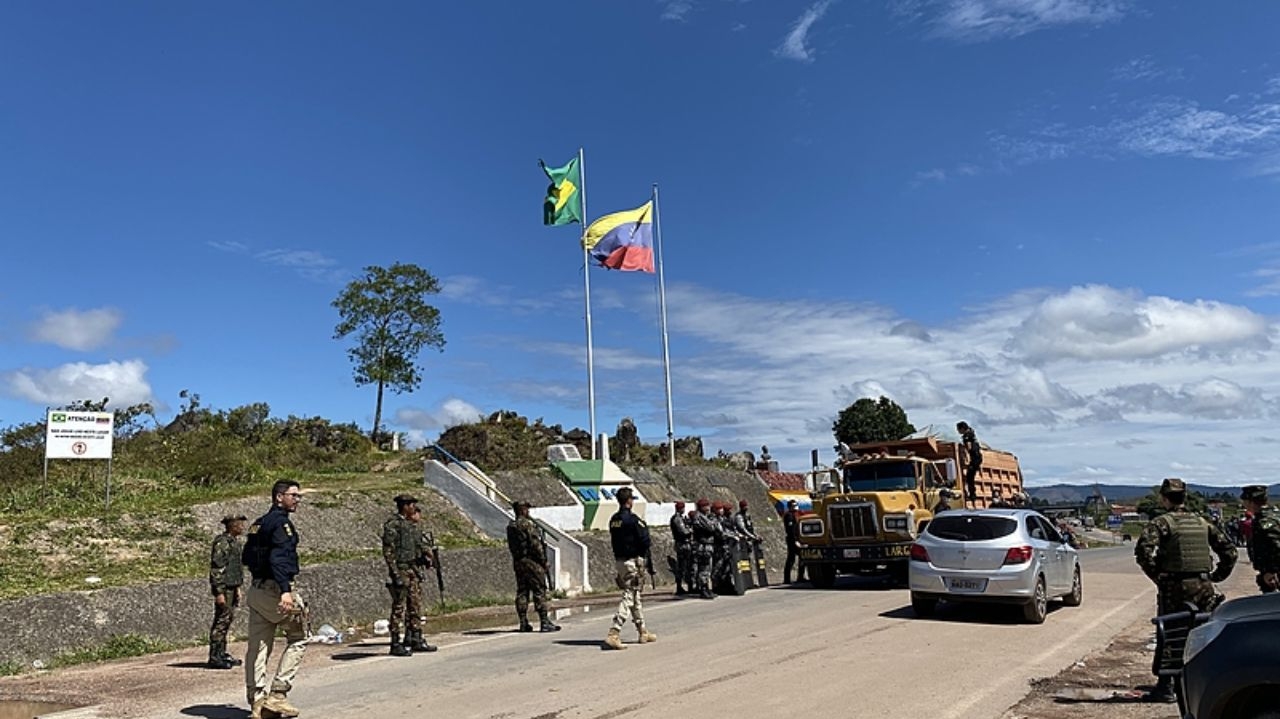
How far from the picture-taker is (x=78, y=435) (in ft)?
53.8

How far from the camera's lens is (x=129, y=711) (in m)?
8.71

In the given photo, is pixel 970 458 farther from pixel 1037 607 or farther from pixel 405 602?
pixel 405 602

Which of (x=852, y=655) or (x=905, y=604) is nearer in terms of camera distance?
(x=852, y=655)

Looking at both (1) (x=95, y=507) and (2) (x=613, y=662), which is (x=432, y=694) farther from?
(1) (x=95, y=507)

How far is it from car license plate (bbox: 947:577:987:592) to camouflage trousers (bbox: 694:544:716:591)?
5.93 metres

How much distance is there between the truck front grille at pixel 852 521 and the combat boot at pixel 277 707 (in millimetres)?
12793

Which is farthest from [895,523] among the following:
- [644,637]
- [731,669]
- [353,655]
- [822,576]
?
[353,655]

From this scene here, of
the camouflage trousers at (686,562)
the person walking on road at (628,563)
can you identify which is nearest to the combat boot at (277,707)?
the person walking on road at (628,563)

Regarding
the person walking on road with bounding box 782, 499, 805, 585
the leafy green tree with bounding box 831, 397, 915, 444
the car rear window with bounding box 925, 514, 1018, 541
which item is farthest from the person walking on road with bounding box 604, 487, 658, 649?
the leafy green tree with bounding box 831, 397, 915, 444

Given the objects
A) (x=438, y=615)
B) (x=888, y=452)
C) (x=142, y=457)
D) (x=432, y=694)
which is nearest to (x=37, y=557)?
(x=438, y=615)

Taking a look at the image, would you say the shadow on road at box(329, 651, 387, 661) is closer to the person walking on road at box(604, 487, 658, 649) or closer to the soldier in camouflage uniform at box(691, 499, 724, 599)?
the person walking on road at box(604, 487, 658, 649)

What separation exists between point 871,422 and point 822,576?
52.4 meters

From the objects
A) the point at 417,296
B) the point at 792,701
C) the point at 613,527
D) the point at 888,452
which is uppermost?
the point at 417,296

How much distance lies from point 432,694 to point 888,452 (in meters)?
14.6
